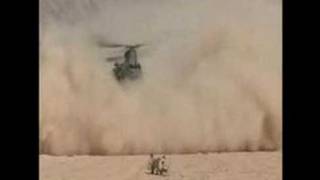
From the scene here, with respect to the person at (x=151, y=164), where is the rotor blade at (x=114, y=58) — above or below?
above

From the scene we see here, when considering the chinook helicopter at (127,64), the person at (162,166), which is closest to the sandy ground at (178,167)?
the person at (162,166)

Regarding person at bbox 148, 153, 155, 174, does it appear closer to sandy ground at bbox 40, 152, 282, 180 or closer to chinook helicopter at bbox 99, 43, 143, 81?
sandy ground at bbox 40, 152, 282, 180

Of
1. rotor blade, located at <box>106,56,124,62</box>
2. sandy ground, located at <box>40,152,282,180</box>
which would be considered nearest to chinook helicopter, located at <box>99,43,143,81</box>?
rotor blade, located at <box>106,56,124,62</box>

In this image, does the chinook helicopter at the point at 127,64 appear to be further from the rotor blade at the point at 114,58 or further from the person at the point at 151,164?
the person at the point at 151,164

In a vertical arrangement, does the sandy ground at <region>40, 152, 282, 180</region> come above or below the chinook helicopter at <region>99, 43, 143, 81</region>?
below

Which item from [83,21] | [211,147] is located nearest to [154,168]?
[211,147]

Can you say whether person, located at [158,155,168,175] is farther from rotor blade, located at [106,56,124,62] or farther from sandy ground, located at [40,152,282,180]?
rotor blade, located at [106,56,124,62]

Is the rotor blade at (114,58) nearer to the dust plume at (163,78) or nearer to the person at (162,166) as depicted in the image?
the dust plume at (163,78)
